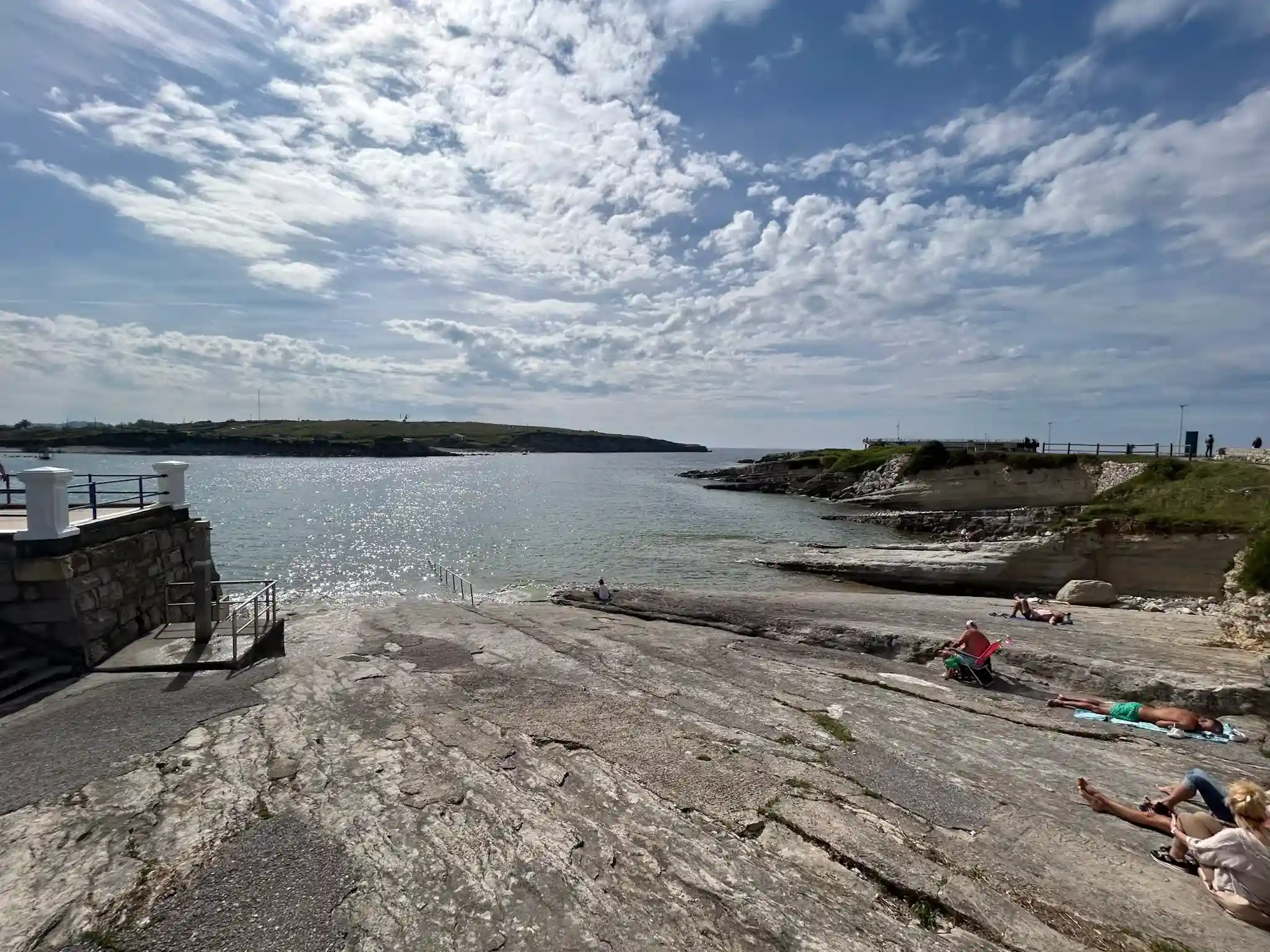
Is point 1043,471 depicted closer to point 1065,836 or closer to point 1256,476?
point 1256,476

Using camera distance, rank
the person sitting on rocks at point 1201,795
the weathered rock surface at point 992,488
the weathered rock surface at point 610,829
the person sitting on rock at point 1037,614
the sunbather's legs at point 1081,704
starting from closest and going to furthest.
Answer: the weathered rock surface at point 610,829
the person sitting on rocks at point 1201,795
the sunbather's legs at point 1081,704
the person sitting on rock at point 1037,614
the weathered rock surface at point 992,488

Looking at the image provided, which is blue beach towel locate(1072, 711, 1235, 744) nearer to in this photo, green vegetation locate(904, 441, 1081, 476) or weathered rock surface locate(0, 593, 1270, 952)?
weathered rock surface locate(0, 593, 1270, 952)

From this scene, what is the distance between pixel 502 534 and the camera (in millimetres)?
48688

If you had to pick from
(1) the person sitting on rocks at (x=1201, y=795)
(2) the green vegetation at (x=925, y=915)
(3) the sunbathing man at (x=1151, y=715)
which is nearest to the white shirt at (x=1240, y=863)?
(1) the person sitting on rocks at (x=1201, y=795)

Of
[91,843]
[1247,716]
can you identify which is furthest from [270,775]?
[1247,716]

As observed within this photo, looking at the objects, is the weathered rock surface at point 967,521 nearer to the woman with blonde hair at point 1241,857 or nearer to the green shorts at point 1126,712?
the green shorts at point 1126,712

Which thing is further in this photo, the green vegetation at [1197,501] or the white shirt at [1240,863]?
the green vegetation at [1197,501]

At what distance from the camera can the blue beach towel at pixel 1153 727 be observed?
928cm

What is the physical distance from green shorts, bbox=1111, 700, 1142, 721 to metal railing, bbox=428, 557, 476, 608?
21.2 m

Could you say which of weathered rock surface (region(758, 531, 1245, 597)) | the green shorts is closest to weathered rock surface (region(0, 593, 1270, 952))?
the green shorts

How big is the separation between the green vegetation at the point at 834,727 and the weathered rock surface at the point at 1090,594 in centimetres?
1868

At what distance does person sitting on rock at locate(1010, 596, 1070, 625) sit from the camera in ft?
56.4

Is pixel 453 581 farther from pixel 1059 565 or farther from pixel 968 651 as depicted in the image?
pixel 1059 565

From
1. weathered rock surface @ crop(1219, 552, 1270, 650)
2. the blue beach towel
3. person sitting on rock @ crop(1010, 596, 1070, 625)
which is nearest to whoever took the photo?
the blue beach towel
